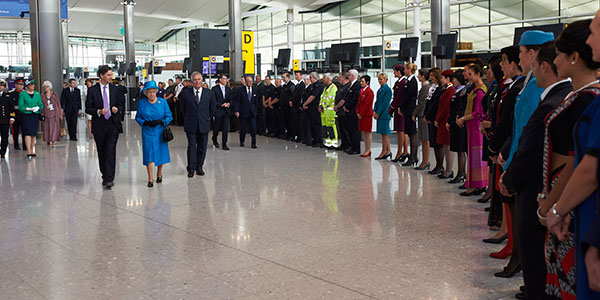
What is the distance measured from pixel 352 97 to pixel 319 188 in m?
4.55

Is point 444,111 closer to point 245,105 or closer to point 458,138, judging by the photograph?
point 458,138

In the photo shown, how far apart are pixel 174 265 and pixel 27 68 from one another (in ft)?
150

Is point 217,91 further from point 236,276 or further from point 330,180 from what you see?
point 236,276

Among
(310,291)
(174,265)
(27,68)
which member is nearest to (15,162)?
(174,265)

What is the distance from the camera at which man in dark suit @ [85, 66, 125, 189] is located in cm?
911

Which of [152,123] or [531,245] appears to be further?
[152,123]

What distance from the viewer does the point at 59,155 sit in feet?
44.3

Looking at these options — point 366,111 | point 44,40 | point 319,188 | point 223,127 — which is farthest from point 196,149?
point 44,40

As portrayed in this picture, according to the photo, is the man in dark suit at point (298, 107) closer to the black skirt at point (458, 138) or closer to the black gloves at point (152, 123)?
the black gloves at point (152, 123)

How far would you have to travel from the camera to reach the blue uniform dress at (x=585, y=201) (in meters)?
2.05

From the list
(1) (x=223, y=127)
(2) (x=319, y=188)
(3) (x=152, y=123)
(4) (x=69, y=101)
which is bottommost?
(2) (x=319, y=188)

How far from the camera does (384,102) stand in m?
11.8

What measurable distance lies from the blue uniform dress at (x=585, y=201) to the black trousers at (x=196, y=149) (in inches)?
327

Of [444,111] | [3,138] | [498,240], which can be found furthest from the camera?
[3,138]
